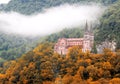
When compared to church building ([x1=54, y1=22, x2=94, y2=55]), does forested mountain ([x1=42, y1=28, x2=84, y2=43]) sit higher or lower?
lower

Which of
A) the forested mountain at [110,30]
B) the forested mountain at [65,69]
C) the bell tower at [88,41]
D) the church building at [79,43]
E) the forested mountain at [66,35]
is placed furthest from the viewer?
the forested mountain at [66,35]

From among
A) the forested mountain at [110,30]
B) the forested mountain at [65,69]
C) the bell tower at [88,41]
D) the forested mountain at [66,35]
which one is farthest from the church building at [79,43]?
the forested mountain at [66,35]

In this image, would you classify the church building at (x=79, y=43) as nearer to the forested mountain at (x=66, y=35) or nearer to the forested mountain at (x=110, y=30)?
the forested mountain at (x=110, y=30)

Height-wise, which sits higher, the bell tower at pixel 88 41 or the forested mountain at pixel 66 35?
the bell tower at pixel 88 41

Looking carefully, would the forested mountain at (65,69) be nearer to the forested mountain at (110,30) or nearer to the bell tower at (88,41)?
the bell tower at (88,41)

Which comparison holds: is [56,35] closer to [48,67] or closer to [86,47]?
[86,47]

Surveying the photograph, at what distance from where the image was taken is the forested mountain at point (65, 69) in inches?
2566

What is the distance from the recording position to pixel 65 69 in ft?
230

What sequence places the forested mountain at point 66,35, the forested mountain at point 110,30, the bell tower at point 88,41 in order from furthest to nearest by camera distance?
the forested mountain at point 66,35
the forested mountain at point 110,30
the bell tower at point 88,41

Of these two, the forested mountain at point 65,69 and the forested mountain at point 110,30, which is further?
the forested mountain at point 110,30

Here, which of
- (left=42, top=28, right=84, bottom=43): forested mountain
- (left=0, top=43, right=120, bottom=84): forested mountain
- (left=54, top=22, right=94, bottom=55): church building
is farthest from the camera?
(left=42, top=28, right=84, bottom=43): forested mountain

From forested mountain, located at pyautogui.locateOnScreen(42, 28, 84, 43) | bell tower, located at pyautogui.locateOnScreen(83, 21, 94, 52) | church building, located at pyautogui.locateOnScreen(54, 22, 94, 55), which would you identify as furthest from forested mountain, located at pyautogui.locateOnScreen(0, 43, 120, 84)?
forested mountain, located at pyautogui.locateOnScreen(42, 28, 84, 43)

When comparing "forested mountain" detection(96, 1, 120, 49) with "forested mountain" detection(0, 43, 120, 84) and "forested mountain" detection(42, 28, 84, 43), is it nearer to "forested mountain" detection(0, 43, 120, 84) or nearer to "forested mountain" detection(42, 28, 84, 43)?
"forested mountain" detection(42, 28, 84, 43)

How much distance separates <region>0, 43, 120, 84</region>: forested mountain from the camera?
214ft
